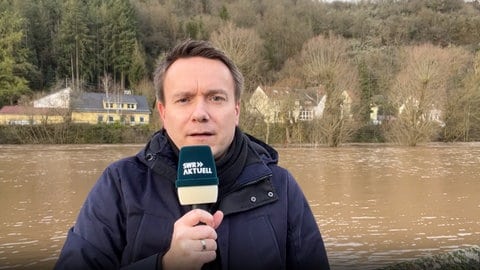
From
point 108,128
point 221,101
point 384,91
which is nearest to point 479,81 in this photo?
point 384,91

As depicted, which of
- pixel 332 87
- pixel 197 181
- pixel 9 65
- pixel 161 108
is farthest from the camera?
pixel 9 65

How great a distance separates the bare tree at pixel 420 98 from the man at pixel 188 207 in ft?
139

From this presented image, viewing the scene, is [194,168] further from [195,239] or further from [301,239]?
[301,239]

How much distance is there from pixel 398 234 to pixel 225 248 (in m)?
8.58

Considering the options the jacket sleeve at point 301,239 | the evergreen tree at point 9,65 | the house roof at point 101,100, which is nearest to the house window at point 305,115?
the house roof at point 101,100

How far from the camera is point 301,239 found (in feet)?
7.12

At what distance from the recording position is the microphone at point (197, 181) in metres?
1.68

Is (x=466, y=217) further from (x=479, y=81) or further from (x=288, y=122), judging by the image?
(x=479, y=81)

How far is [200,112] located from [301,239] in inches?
29.4

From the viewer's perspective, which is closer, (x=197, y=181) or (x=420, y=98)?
(x=197, y=181)

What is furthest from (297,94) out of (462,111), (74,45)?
(74,45)

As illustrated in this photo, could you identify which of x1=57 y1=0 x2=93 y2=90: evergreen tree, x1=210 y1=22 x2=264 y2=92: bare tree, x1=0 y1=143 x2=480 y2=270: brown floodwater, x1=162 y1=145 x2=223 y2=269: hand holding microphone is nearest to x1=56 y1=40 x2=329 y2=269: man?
x1=162 y1=145 x2=223 y2=269: hand holding microphone

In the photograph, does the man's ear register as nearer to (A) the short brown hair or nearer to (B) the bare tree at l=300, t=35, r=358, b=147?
(A) the short brown hair

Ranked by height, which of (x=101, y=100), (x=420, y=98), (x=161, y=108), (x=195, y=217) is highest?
(x=101, y=100)
